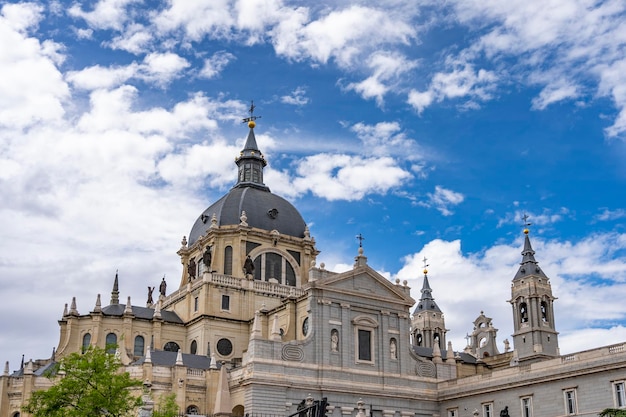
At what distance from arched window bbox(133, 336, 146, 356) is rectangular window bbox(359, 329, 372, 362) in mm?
20220

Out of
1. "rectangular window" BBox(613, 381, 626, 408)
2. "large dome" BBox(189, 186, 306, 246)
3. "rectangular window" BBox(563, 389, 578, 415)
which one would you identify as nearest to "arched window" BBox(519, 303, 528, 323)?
"large dome" BBox(189, 186, 306, 246)

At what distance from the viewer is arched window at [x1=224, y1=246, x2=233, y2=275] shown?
7731 centimetres

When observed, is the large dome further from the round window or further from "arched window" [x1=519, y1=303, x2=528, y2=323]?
"arched window" [x1=519, y1=303, x2=528, y2=323]

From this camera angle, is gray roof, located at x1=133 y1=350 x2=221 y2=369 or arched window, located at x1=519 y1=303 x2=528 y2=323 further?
arched window, located at x1=519 y1=303 x2=528 y2=323

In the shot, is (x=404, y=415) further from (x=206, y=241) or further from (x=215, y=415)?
(x=206, y=241)

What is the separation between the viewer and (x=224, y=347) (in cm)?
7138

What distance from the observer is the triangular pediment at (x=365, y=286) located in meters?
63.9

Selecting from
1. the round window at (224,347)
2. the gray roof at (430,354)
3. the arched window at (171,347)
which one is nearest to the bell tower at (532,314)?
the gray roof at (430,354)

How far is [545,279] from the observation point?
8775cm

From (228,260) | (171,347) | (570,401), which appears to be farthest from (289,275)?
(570,401)

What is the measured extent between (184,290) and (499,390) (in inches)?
1274

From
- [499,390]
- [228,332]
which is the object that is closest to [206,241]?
[228,332]

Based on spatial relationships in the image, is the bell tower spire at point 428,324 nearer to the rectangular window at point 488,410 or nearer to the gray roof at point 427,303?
the gray roof at point 427,303

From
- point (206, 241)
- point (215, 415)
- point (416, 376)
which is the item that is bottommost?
point (215, 415)
